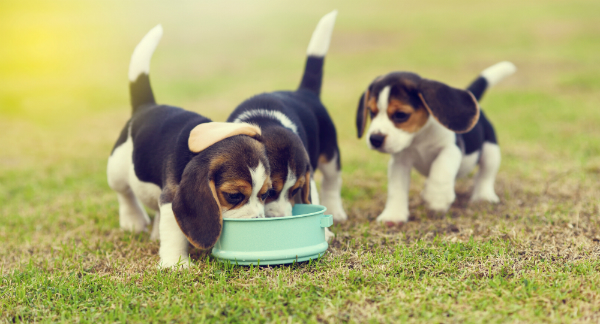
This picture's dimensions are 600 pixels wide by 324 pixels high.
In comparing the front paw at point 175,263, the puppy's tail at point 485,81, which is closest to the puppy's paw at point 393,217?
the puppy's tail at point 485,81

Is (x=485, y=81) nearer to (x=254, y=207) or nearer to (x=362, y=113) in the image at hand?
(x=362, y=113)

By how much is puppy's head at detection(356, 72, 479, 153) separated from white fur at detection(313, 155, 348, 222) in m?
0.62

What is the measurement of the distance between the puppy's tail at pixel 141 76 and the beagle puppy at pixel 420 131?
1783 mm

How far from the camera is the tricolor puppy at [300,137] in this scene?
3.28 metres

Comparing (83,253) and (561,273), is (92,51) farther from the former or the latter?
(561,273)

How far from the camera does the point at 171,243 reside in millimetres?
3322

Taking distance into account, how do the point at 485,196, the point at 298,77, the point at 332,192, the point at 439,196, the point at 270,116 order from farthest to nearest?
the point at 298,77 → the point at 485,196 → the point at 332,192 → the point at 439,196 → the point at 270,116

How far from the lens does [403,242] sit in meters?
3.79

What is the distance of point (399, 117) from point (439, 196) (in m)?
0.70

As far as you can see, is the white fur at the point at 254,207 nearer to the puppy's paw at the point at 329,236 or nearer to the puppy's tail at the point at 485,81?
the puppy's paw at the point at 329,236

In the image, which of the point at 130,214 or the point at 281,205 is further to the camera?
the point at 130,214

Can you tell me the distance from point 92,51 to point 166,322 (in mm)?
23089

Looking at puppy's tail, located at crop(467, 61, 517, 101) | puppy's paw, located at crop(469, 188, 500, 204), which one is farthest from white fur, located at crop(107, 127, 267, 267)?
puppy's tail, located at crop(467, 61, 517, 101)

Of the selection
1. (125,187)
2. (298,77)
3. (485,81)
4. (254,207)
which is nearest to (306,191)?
(254,207)
